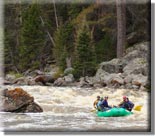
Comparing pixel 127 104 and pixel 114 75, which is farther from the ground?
pixel 114 75

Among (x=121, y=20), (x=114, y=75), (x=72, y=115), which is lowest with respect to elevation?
(x=72, y=115)

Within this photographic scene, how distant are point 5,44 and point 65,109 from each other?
0.74m

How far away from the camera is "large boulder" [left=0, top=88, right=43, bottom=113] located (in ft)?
22.5

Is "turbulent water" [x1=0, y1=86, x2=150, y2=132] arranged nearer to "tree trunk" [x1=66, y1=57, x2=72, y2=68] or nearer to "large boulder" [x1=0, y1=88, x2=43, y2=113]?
"large boulder" [x1=0, y1=88, x2=43, y2=113]

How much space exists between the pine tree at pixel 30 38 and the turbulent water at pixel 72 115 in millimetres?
211

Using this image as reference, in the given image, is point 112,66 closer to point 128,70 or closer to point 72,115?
point 128,70

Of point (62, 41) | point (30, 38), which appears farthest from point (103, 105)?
point (30, 38)

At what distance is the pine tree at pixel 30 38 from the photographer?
6926 millimetres

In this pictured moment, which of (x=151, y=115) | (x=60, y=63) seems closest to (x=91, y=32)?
(x=60, y=63)

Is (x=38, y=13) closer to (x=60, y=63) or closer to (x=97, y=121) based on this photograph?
(x=60, y=63)

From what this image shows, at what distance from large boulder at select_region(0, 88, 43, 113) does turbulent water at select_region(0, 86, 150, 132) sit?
35mm

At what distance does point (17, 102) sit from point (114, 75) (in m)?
0.85

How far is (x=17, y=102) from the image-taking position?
6.88 metres

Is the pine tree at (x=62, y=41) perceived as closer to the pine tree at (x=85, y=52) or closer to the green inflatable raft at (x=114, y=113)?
the pine tree at (x=85, y=52)
